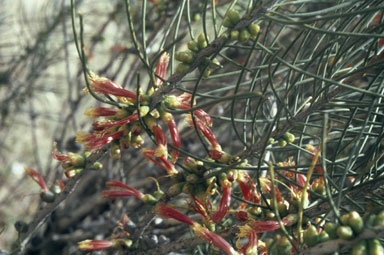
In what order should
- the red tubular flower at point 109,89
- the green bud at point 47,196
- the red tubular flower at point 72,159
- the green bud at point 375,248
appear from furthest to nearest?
the green bud at point 47,196 < the red tubular flower at point 72,159 < the red tubular flower at point 109,89 < the green bud at point 375,248

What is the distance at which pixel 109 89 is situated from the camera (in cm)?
82

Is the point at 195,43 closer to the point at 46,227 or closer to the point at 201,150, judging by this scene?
the point at 201,150

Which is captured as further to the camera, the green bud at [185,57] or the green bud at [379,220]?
the green bud at [185,57]

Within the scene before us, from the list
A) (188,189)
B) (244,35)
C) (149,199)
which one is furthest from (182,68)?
(149,199)

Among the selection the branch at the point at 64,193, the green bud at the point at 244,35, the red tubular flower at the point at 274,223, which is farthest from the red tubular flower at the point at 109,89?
the red tubular flower at the point at 274,223

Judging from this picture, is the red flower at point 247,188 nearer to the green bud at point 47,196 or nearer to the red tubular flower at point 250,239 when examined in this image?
the red tubular flower at point 250,239

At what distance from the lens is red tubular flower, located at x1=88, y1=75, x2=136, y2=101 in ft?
2.67

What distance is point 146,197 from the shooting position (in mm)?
950

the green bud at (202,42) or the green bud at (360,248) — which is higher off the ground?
the green bud at (202,42)

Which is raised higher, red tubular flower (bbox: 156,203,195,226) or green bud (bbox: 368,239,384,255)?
green bud (bbox: 368,239,384,255)

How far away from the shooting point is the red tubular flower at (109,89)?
32.0 inches

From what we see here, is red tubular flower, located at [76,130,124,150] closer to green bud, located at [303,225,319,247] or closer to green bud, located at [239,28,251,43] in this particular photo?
green bud, located at [239,28,251,43]

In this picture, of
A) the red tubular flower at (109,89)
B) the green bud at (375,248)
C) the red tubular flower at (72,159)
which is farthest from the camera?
the red tubular flower at (72,159)

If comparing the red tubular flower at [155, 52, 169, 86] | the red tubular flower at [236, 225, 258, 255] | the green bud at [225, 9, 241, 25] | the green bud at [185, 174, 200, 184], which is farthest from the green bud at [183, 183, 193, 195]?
the green bud at [225, 9, 241, 25]
